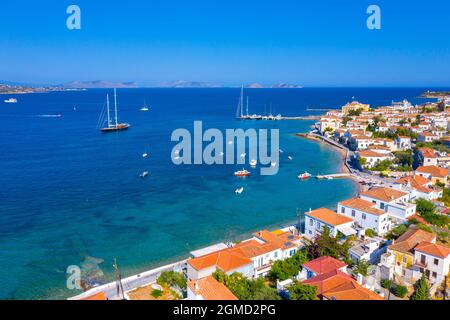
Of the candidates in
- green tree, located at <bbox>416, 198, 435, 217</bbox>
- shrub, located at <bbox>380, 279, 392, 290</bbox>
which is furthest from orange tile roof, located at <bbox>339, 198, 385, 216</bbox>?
shrub, located at <bbox>380, 279, 392, 290</bbox>

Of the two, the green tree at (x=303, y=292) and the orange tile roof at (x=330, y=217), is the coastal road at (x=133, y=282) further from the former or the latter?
the orange tile roof at (x=330, y=217)

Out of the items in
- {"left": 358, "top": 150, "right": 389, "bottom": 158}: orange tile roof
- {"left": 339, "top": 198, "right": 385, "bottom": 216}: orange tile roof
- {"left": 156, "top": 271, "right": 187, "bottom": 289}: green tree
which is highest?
{"left": 358, "top": 150, "right": 389, "bottom": 158}: orange tile roof

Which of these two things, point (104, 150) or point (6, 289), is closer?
point (6, 289)

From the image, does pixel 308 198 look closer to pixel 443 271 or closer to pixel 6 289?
pixel 443 271

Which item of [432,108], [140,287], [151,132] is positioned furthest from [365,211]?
[432,108]

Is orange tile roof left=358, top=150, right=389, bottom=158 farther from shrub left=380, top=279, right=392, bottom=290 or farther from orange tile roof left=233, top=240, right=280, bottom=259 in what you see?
shrub left=380, top=279, right=392, bottom=290

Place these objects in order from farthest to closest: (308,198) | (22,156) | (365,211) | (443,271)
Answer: (22,156), (308,198), (365,211), (443,271)

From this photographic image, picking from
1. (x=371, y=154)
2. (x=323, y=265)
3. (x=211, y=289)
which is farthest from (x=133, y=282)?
(x=371, y=154)
